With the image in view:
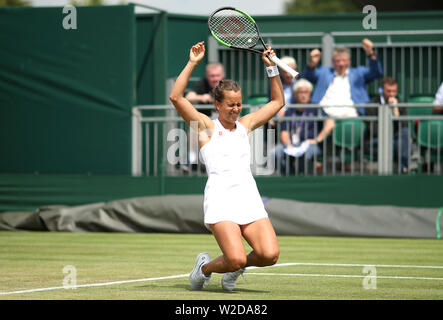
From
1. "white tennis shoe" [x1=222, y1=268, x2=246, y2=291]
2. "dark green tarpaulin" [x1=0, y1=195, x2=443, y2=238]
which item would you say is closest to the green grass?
"white tennis shoe" [x1=222, y1=268, x2=246, y2=291]

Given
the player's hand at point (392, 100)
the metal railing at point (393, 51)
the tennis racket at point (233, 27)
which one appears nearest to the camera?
the tennis racket at point (233, 27)

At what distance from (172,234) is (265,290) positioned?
6.77m

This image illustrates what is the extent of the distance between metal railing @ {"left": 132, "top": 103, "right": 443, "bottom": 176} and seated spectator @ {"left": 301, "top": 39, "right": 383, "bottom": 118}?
262mm

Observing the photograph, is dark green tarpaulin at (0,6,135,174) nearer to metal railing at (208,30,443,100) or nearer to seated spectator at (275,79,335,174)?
metal railing at (208,30,443,100)

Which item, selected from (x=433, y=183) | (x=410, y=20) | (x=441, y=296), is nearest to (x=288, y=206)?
(x=433, y=183)

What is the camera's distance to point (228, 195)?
8.09 metres

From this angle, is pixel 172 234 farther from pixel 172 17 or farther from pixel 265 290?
pixel 265 290

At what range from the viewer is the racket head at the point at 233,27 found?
30.0 ft

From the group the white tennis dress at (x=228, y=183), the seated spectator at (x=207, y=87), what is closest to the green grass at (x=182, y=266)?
the white tennis dress at (x=228, y=183)

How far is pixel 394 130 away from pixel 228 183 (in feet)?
26.0

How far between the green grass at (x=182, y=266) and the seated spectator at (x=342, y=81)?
98.8 inches

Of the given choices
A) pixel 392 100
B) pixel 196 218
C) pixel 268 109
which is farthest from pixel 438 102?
pixel 268 109

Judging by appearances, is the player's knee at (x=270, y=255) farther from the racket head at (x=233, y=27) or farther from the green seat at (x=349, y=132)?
the green seat at (x=349, y=132)

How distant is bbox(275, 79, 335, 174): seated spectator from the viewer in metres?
15.5
